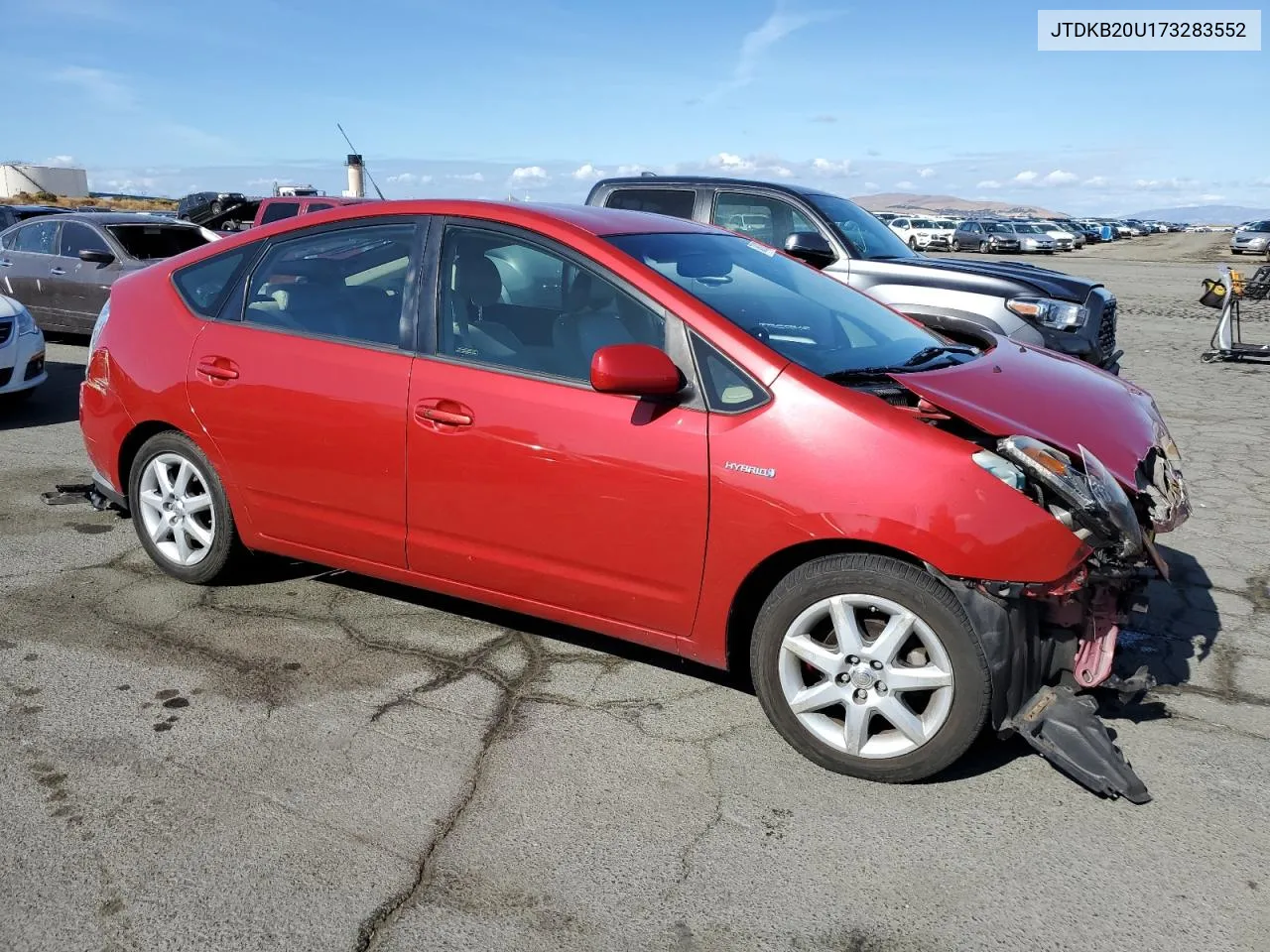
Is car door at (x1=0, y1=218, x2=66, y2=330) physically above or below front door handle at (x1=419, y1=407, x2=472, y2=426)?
above

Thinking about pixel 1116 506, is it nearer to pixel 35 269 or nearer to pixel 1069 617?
pixel 1069 617

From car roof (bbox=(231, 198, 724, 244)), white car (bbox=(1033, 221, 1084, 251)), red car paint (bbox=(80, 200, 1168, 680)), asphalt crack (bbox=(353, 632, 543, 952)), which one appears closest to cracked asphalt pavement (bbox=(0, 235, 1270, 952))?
asphalt crack (bbox=(353, 632, 543, 952))

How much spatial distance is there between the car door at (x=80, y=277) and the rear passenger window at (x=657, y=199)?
584 centimetres

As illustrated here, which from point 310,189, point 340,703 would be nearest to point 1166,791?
point 340,703

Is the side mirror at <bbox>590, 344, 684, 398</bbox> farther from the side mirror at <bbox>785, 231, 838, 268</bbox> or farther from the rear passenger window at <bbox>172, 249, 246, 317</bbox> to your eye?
the side mirror at <bbox>785, 231, 838, 268</bbox>

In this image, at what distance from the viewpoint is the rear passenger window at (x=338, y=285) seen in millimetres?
4129

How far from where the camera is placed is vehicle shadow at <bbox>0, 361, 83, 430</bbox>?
8359mm

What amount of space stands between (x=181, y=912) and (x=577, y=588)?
1.56 meters

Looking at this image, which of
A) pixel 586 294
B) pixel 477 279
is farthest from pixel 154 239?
pixel 586 294

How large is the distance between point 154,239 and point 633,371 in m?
10.8

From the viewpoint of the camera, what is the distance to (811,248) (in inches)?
317

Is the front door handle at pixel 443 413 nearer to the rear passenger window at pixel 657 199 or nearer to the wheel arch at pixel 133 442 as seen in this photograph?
the wheel arch at pixel 133 442

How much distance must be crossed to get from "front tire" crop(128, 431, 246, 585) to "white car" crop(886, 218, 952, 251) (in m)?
45.1

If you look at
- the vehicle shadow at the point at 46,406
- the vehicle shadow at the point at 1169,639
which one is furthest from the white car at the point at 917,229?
the vehicle shadow at the point at 1169,639
